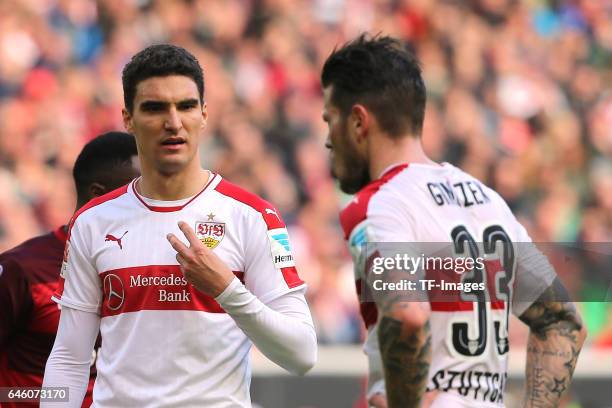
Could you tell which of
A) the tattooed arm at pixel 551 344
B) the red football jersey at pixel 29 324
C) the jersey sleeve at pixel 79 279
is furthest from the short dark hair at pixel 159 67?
the tattooed arm at pixel 551 344

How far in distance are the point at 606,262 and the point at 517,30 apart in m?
5.57

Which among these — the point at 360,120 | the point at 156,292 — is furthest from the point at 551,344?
the point at 156,292

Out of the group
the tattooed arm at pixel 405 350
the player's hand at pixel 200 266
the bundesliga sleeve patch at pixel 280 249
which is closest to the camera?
the tattooed arm at pixel 405 350

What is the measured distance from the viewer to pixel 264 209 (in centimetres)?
461

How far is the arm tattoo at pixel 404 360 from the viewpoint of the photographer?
381 cm

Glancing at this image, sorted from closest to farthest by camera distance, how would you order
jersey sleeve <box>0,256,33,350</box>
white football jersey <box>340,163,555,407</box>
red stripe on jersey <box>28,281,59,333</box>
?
white football jersey <box>340,163,555,407</box> → jersey sleeve <box>0,256,33,350</box> → red stripe on jersey <box>28,281,59,333</box>

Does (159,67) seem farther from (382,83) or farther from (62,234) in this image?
(62,234)

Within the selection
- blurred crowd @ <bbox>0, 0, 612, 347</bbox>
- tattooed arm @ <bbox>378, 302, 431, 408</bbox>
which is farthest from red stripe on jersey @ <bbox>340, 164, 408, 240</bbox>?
blurred crowd @ <bbox>0, 0, 612, 347</bbox>

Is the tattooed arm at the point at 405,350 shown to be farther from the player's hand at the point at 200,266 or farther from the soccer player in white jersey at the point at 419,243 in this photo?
the player's hand at the point at 200,266

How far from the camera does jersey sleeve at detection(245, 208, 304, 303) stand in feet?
14.6

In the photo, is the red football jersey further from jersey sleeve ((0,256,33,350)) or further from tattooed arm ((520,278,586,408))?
tattooed arm ((520,278,586,408))

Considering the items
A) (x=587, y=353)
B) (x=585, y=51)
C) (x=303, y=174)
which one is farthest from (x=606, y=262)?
(x=585, y=51)

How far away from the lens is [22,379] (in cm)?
532

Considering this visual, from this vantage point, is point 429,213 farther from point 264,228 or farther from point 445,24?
point 445,24
